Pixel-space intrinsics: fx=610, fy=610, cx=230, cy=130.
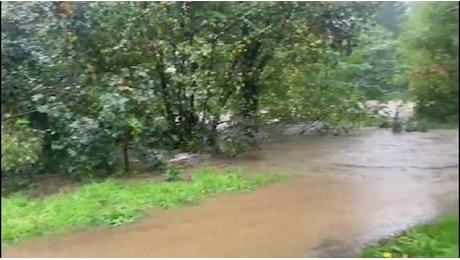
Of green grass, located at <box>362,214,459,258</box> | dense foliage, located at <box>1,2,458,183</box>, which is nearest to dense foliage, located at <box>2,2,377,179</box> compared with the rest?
dense foliage, located at <box>1,2,458,183</box>

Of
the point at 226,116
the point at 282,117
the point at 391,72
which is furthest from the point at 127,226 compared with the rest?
the point at 391,72

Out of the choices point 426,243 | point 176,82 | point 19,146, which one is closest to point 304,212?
point 426,243

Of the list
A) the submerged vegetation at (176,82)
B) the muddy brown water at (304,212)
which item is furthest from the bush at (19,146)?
the muddy brown water at (304,212)

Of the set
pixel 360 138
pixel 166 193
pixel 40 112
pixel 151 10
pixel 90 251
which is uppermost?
pixel 151 10

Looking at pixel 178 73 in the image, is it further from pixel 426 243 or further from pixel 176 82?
pixel 426 243

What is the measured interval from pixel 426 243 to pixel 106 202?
0.86 metres

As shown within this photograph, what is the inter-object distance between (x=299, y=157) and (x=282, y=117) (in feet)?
0.40

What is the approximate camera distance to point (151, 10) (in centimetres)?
171

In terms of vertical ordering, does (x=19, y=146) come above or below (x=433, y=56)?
below

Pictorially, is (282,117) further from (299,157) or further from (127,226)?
(127,226)

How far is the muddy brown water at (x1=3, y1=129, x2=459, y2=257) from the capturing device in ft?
5.47

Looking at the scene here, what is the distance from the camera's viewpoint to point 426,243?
5.33ft

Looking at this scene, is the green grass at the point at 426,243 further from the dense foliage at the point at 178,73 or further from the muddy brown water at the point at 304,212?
the dense foliage at the point at 178,73

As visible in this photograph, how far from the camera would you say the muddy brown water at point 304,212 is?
1668 millimetres
